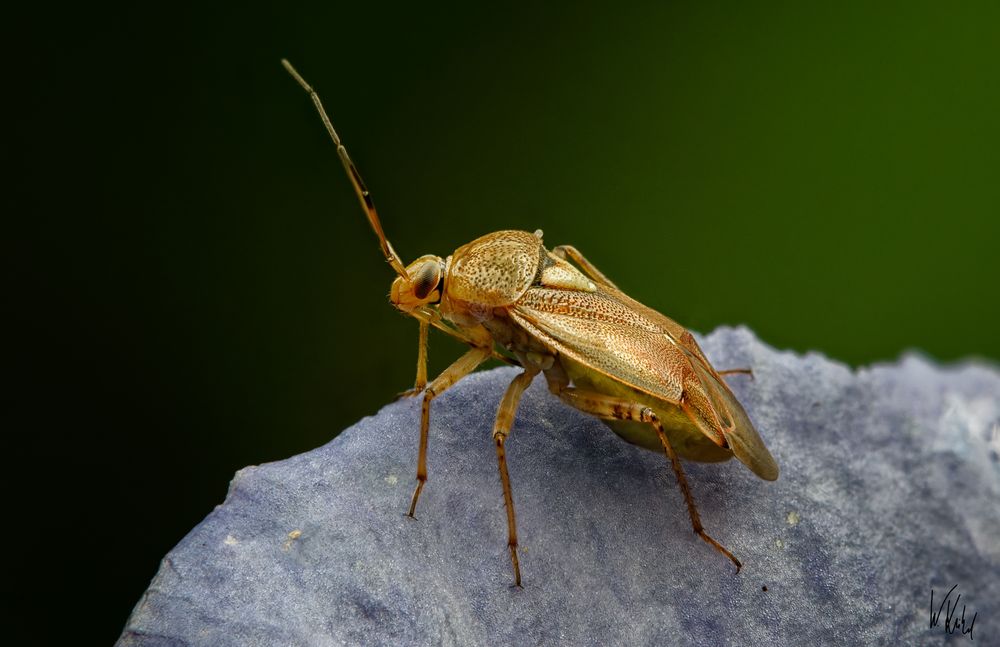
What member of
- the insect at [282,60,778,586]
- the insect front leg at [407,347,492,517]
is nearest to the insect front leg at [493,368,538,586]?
the insect at [282,60,778,586]

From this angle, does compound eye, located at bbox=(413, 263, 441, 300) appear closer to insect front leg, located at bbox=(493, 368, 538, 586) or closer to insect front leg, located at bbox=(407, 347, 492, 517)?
insect front leg, located at bbox=(407, 347, 492, 517)

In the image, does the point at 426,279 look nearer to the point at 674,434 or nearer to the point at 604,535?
the point at 674,434

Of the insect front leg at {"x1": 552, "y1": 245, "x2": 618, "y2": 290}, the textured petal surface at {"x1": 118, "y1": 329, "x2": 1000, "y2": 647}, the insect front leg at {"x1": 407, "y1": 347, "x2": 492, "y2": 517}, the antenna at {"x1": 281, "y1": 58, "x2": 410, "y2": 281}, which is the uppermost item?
the antenna at {"x1": 281, "y1": 58, "x2": 410, "y2": 281}

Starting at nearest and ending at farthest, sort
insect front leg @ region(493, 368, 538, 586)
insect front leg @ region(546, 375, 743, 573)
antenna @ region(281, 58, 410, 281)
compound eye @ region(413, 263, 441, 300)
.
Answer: insect front leg @ region(493, 368, 538, 586) < insect front leg @ region(546, 375, 743, 573) < antenna @ region(281, 58, 410, 281) < compound eye @ region(413, 263, 441, 300)

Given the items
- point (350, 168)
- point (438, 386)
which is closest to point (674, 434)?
point (438, 386)

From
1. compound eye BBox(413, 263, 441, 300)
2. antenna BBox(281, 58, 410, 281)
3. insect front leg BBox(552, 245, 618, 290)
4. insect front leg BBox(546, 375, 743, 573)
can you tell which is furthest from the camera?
insect front leg BBox(552, 245, 618, 290)

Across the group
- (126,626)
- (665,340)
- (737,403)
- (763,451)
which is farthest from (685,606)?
(126,626)

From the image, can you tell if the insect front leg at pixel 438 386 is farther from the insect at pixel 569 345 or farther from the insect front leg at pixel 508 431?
the insect front leg at pixel 508 431

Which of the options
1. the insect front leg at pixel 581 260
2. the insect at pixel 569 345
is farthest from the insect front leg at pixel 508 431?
the insect front leg at pixel 581 260
